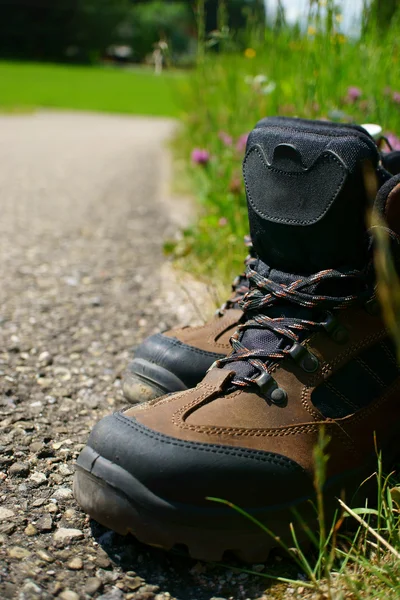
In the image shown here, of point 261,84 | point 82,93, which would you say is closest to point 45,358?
point 261,84

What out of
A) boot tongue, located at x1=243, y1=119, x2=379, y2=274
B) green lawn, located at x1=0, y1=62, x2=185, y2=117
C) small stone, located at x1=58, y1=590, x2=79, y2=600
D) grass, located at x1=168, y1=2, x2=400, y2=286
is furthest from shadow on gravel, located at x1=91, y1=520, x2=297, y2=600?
green lawn, located at x1=0, y1=62, x2=185, y2=117

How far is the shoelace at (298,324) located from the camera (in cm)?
131

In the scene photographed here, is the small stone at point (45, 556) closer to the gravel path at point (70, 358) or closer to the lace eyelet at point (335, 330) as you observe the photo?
the gravel path at point (70, 358)

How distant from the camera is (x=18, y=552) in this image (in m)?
1.21

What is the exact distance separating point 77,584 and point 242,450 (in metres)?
0.36

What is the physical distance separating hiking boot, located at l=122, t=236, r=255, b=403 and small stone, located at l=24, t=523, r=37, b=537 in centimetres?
46

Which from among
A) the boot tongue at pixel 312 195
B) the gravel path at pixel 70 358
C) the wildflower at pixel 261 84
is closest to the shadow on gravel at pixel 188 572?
the gravel path at pixel 70 358

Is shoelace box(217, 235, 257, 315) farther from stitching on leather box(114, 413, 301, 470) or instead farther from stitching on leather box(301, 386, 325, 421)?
stitching on leather box(114, 413, 301, 470)

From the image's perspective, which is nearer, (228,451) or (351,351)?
(228,451)

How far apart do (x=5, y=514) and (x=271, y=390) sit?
0.56 m

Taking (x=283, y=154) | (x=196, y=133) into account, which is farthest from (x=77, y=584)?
(x=196, y=133)

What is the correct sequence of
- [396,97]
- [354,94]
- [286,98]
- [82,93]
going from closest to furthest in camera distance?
1. [396,97]
2. [354,94]
3. [286,98]
4. [82,93]

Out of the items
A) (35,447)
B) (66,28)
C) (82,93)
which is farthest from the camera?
(66,28)

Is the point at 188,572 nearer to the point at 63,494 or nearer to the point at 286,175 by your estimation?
the point at 63,494
